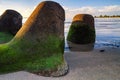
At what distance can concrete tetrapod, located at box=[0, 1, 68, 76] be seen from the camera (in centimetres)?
859

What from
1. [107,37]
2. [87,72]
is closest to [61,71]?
[87,72]

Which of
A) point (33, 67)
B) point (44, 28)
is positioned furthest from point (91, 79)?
point (44, 28)

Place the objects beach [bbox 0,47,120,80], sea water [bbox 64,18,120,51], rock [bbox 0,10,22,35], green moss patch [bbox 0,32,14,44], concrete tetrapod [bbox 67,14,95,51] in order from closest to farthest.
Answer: beach [bbox 0,47,120,80] → green moss patch [bbox 0,32,14,44] → rock [bbox 0,10,22,35] → sea water [bbox 64,18,120,51] → concrete tetrapod [bbox 67,14,95,51]

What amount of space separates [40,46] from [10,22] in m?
8.17

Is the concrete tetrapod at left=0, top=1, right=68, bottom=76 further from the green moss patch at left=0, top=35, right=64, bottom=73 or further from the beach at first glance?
the beach

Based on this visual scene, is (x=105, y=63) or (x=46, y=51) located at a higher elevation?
(x=46, y=51)

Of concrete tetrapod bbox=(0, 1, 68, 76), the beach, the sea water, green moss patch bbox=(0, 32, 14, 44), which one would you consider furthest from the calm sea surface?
concrete tetrapod bbox=(0, 1, 68, 76)

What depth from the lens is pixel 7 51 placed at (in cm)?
881

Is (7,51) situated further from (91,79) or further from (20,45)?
(91,79)

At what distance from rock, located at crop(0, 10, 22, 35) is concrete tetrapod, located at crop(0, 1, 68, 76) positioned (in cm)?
704

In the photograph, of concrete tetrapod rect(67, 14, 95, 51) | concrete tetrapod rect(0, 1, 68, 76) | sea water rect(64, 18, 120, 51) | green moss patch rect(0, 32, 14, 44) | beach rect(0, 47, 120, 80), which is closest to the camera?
beach rect(0, 47, 120, 80)

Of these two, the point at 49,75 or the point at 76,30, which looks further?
the point at 76,30

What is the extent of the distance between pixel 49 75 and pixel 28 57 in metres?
1.11

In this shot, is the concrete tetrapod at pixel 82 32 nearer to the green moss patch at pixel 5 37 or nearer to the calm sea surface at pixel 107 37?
the calm sea surface at pixel 107 37
